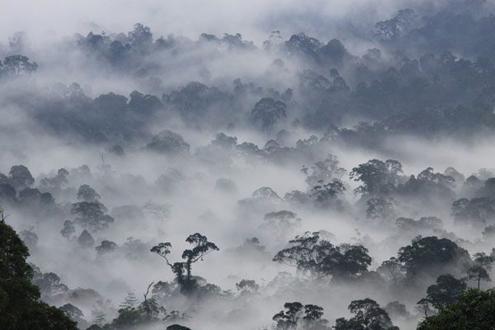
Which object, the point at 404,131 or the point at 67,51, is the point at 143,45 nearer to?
the point at 67,51

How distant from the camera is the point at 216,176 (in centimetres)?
11931

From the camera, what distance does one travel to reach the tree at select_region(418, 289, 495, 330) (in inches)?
853

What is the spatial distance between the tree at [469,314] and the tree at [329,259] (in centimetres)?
4424

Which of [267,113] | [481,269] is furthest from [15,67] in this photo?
[481,269]

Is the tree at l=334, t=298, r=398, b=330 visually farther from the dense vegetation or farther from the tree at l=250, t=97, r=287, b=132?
the tree at l=250, t=97, r=287, b=132

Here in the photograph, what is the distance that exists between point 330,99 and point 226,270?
242 ft

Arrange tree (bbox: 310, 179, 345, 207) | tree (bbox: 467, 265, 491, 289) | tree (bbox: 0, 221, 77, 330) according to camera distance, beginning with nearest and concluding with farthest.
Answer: tree (bbox: 0, 221, 77, 330)
tree (bbox: 467, 265, 491, 289)
tree (bbox: 310, 179, 345, 207)

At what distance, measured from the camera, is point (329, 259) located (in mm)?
69000

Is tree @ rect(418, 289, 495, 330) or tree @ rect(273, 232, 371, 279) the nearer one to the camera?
tree @ rect(418, 289, 495, 330)

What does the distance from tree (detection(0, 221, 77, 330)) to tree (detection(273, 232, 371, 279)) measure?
1783 inches

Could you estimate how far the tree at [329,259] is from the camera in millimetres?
67562

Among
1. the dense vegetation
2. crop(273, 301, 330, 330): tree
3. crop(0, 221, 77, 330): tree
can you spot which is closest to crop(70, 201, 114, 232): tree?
the dense vegetation

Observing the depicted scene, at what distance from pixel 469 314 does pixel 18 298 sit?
14647 mm

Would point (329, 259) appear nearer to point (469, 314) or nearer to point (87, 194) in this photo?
point (469, 314)
